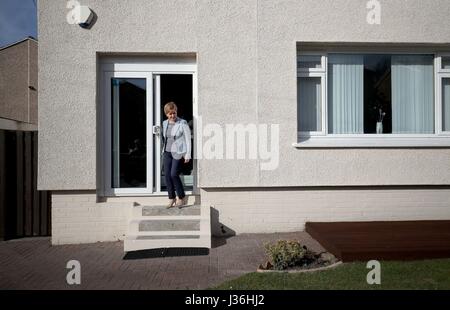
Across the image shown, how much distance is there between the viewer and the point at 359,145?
23.4 feet

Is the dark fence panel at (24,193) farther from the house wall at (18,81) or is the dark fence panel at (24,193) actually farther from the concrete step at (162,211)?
the house wall at (18,81)

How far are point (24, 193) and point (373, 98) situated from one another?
655cm

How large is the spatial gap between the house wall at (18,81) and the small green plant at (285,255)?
19198 millimetres

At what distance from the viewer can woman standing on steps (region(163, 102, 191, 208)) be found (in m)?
6.89

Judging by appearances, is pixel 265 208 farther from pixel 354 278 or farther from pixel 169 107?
pixel 354 278

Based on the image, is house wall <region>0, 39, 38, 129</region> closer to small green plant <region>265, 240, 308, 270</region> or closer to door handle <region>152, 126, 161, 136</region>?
door handle <region>152, 126, 161, 136</region>

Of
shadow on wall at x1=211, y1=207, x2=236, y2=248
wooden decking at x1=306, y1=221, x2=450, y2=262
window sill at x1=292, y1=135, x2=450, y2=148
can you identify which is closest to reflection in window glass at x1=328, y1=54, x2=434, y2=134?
window sill at x1=292, y1=135, x2=450, y2=148

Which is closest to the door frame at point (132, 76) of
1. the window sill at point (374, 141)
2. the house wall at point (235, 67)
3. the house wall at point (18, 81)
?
the house wall at point (235, 67)

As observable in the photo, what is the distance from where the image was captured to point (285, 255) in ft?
16.9

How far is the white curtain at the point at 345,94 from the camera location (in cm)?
755

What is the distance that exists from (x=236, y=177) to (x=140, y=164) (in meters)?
1.72
